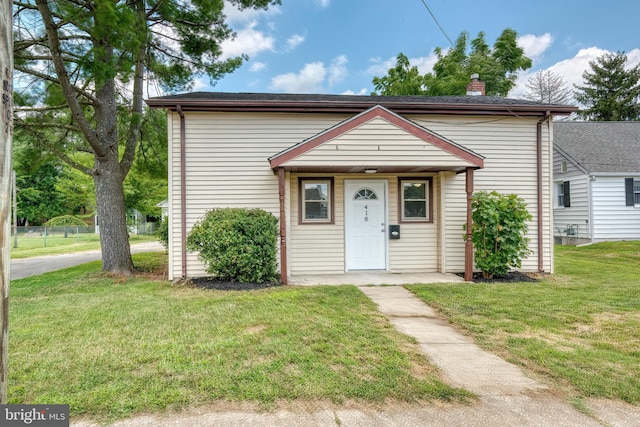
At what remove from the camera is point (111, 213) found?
8.08 m

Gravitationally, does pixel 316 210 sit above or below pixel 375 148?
below

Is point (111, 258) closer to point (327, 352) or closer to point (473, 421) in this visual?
point (327, 352)

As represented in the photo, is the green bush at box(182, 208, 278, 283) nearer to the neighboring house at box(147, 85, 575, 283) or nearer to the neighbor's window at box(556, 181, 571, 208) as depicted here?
the neighboring house at box(147, 85, 575, 283)

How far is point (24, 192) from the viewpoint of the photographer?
1384 inches

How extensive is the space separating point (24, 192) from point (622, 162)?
48.3 meters

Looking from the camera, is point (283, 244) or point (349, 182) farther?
point (349, 182)

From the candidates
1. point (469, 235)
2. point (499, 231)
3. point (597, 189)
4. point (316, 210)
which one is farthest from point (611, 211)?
point (316, 210)

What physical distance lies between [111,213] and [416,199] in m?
7.29

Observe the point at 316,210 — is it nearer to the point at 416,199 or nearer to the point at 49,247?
the point at 416,199

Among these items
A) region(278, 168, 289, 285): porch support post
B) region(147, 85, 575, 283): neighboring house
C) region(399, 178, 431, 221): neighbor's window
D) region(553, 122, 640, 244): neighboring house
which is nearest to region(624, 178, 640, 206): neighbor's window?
region(553, 122, 640, 244): neighboring house

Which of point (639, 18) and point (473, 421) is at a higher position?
point (639, 18)

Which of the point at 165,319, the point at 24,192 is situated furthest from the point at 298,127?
the point at 24,192

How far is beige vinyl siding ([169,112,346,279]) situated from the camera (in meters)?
7.32

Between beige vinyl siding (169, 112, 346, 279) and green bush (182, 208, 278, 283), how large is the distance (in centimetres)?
71
